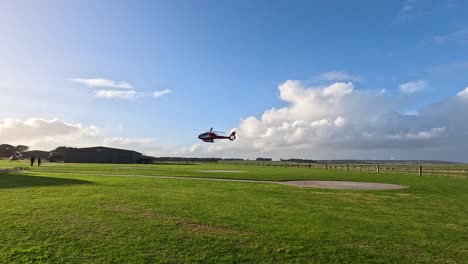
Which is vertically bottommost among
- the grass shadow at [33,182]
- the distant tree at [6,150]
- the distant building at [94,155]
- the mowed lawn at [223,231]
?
the mowed lawn at [223,231]

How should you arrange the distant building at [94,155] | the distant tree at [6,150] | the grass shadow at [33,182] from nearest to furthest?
1. the grass shadow at [33,182]
2. the distant building at [94,155]
3. the distant tree at [6,150]

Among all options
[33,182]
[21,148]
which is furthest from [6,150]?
[33,182]

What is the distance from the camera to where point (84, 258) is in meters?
7.32

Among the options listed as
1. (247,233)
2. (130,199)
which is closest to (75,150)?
(130,199)

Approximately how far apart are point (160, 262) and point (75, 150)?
103m

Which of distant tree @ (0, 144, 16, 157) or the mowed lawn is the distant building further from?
the mowed lawn

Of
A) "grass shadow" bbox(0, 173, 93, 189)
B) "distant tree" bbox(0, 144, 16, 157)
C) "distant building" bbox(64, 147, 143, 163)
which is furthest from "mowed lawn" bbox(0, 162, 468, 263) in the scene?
"distant tree" bbox(0, 144, 16, 157)

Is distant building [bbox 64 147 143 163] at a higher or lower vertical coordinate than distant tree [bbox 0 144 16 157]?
lower

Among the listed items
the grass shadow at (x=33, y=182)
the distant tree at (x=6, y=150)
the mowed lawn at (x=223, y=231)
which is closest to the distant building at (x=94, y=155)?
the grass shadow at (x=33, y=182)

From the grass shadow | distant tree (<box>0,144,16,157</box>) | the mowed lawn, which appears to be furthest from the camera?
distant tree (<box>0,144,16,157</box>)

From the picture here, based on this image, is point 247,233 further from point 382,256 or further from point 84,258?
point 84,258

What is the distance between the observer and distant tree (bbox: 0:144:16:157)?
165850mm

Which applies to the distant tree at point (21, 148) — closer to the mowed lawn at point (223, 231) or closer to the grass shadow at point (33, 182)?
the grass shadow at point (33, 182)

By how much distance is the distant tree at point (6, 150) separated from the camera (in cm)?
16585
